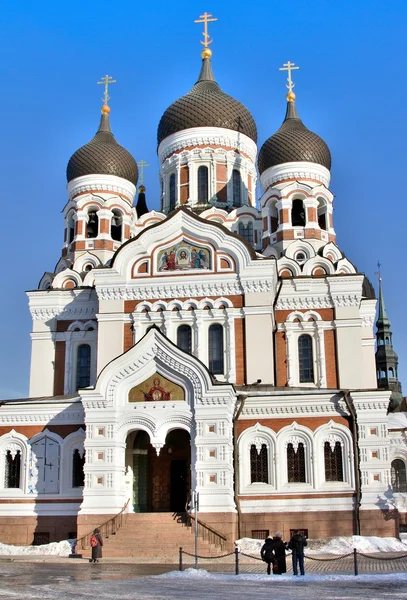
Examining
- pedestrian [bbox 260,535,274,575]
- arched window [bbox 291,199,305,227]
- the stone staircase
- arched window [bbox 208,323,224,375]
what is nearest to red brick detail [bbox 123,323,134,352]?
arched window [bbox 208,323,224,375]

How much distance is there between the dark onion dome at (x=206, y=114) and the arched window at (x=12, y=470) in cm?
1714

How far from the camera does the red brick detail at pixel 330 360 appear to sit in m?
29.6

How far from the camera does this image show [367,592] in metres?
13.5

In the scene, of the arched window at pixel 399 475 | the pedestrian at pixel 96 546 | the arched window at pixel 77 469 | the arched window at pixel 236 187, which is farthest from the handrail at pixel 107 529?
the arched window at pixel 399 475

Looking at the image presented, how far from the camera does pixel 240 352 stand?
28.1m

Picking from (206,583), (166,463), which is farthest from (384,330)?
(206,583)

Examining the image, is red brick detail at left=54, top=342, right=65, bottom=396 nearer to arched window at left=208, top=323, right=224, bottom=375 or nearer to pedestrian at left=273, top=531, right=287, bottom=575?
arched window at left=208, top=323, right=224, bottom=375

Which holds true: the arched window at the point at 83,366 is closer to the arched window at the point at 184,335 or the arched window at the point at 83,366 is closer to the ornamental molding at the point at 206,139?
the arched window at the point at 184,335

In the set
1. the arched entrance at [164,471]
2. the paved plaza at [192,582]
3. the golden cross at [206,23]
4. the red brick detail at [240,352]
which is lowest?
the paved plaza at [192,582]

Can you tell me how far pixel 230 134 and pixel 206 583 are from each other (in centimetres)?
2492

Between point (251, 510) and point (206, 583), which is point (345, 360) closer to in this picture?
point (251, 510)

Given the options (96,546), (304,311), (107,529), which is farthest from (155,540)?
(304,311)

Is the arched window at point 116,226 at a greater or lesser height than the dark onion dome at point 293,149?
lesser

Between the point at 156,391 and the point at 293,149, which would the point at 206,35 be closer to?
the point at 293,149
